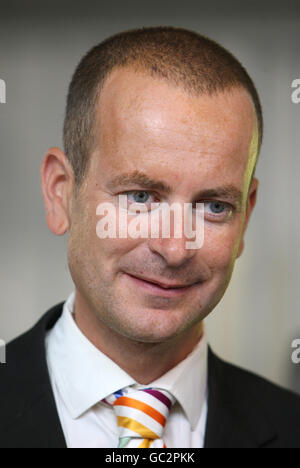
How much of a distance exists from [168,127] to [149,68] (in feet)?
0.44

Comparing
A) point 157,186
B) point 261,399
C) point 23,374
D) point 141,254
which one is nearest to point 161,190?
point 157,186

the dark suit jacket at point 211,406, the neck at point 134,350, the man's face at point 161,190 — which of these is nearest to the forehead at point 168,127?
the man's face at point 161,190

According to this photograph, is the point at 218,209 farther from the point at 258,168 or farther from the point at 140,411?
the point at 258,168

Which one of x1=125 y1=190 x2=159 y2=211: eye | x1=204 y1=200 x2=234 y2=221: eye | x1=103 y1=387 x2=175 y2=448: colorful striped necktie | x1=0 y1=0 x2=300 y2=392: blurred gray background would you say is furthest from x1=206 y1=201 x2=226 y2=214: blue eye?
x1=0 y1=0 x2=300 y2=392: blurred gray background

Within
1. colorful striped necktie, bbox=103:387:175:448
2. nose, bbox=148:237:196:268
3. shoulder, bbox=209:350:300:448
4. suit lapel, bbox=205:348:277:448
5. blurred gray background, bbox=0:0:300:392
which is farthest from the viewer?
blurred gray background, bbox=0:0:300:392

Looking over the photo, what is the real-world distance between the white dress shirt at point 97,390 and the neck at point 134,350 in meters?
0.01

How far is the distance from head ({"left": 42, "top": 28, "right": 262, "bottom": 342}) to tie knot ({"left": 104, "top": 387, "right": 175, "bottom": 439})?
129mm

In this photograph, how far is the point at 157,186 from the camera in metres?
1.05

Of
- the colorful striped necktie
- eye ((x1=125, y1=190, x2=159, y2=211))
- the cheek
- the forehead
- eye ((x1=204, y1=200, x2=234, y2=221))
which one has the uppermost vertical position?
the forehead

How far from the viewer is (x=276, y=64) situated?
2.10m

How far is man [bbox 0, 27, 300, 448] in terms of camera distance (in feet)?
3.51

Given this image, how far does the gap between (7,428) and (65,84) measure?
3.73 feet

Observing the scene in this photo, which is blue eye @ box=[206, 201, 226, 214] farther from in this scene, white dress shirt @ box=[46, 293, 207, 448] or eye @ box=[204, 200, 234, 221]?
white dress shirt @ box=[46, 293, 207, 448]

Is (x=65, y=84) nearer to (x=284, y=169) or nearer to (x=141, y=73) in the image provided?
(x=284, y=169)
